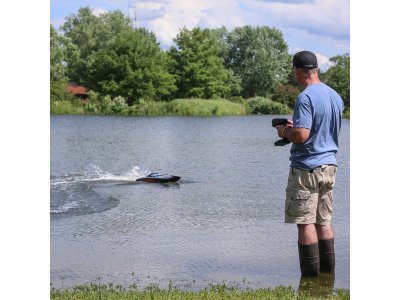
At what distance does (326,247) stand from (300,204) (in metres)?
0.70

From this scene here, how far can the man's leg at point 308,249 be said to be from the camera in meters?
6.89

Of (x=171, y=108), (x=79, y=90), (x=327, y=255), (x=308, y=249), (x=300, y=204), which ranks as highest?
(x=79, y=90)

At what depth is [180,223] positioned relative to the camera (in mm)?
11711

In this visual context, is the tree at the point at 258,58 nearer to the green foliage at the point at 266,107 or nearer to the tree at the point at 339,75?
the green foliage at the point at 266,107

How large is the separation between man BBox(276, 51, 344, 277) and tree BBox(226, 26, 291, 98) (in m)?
78.1

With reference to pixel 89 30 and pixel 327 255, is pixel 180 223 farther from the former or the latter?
pixel 89 30

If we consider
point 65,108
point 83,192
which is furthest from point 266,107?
point 83,192

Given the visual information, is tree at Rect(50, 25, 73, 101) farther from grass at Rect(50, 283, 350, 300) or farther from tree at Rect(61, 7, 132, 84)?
grass at Rect(50, 283, 350, 300)

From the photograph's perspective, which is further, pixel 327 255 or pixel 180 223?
pixel 180 223

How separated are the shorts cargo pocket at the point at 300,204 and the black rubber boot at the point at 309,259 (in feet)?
1.15

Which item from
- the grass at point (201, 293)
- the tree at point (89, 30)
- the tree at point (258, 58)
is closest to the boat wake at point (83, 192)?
the grass at point (201, 293)

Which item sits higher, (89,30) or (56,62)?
(89,30)
